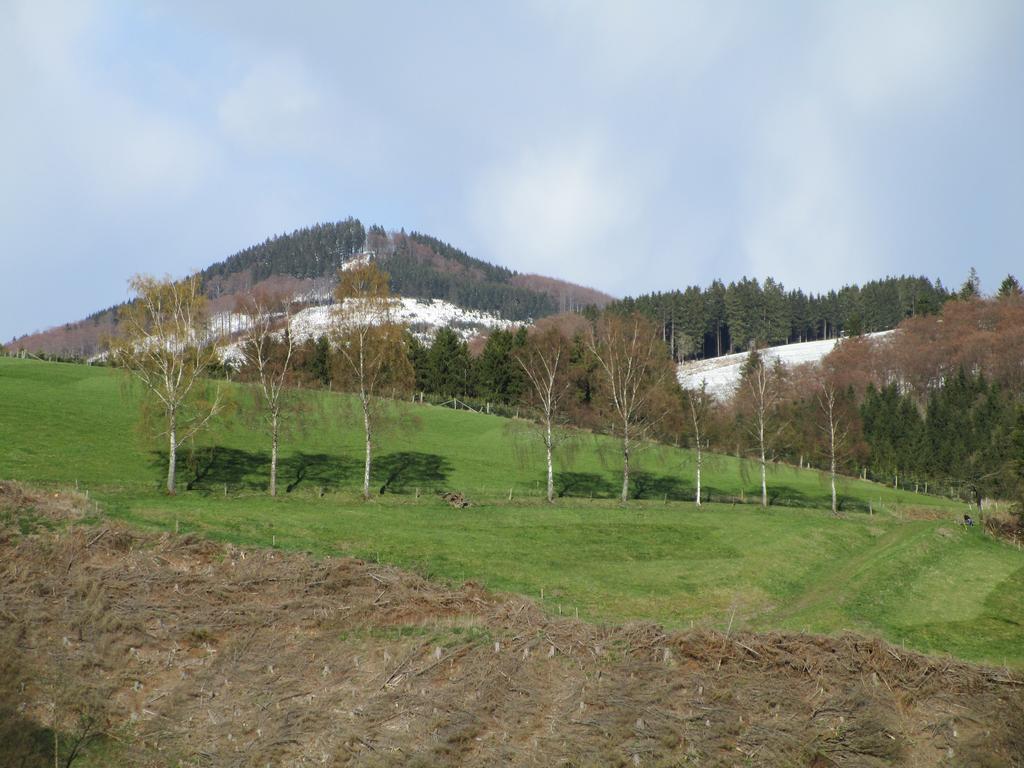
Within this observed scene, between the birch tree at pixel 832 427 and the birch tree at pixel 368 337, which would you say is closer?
the birch tree at pixel 368 337

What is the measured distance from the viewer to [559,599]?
28031 mm

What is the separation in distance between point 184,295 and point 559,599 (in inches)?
1228

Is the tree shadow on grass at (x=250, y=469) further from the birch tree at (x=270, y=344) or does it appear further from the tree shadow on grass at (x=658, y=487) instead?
the tree shadow on grass at (x=658, y=487)

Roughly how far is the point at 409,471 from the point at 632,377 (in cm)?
1811

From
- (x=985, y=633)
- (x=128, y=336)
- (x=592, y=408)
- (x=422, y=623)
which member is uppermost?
(x=128, y=336)

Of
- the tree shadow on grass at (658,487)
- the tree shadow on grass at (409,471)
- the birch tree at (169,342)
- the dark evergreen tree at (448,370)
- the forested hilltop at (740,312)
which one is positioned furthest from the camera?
the forested hilltop at (740,312)

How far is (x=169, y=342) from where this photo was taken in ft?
148

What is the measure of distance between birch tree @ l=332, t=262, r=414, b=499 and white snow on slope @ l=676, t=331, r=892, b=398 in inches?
4162

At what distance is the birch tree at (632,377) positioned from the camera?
5488 centimetres

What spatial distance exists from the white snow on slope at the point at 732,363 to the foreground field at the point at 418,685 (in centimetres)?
12883

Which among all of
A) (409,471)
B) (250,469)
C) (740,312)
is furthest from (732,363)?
(250,469)

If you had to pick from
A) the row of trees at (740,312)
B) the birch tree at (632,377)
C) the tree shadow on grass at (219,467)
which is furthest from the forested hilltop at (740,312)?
the tree shadow on grass at (219,467)

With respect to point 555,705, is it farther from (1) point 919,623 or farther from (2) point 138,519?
(2) point 138,519

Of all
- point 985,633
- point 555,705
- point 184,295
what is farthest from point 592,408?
point 555,705
